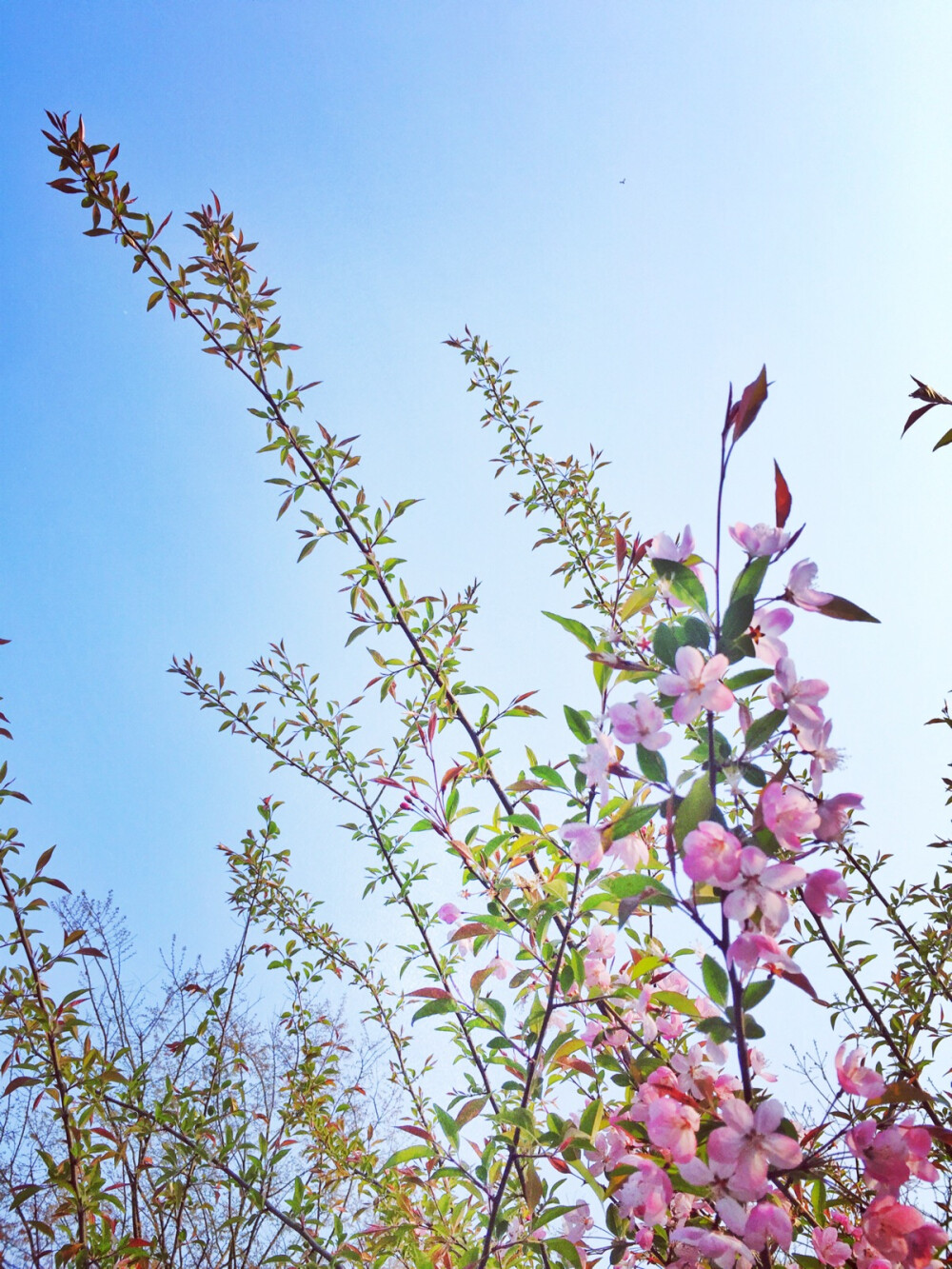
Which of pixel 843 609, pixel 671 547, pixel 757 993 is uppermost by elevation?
pixel 671 547

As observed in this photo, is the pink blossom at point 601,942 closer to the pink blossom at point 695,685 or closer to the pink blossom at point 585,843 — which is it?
the pink blossom at point 585,843

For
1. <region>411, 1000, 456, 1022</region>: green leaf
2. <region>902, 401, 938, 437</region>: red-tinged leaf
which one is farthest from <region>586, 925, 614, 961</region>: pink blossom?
<region>902, 401, 938, 437</region>: red-tinged leaf

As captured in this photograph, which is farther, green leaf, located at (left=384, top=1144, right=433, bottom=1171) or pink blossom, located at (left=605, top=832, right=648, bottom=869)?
green leaf, located at (left=384, top=1144, right=433, bottom=1171)

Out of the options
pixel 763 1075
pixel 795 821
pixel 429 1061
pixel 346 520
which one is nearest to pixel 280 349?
pixel 346 520

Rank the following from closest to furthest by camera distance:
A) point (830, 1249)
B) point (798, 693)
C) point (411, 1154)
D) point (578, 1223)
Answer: point (798, 693) < point (830, 1249) < point (578, 1223) < point (411, 1154)

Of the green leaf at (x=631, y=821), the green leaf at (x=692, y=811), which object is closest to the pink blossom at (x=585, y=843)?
the green leaf at (x=631, y=821)

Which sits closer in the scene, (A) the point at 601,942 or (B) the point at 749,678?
(B) the point at 749,678

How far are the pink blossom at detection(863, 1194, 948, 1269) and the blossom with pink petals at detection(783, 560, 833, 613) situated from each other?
63cm

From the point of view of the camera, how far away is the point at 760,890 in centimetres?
72

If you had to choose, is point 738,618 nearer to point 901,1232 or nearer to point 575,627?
point 575,627

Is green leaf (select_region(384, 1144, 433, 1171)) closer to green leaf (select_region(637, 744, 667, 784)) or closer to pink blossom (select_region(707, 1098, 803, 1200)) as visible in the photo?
pink blossom (select_region(707, 1098, 803, 1200))

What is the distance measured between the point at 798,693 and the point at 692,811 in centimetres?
18

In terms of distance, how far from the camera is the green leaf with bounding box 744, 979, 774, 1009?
80 centimetres

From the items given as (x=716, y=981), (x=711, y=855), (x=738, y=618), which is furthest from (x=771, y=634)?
(x=716, y=981)
